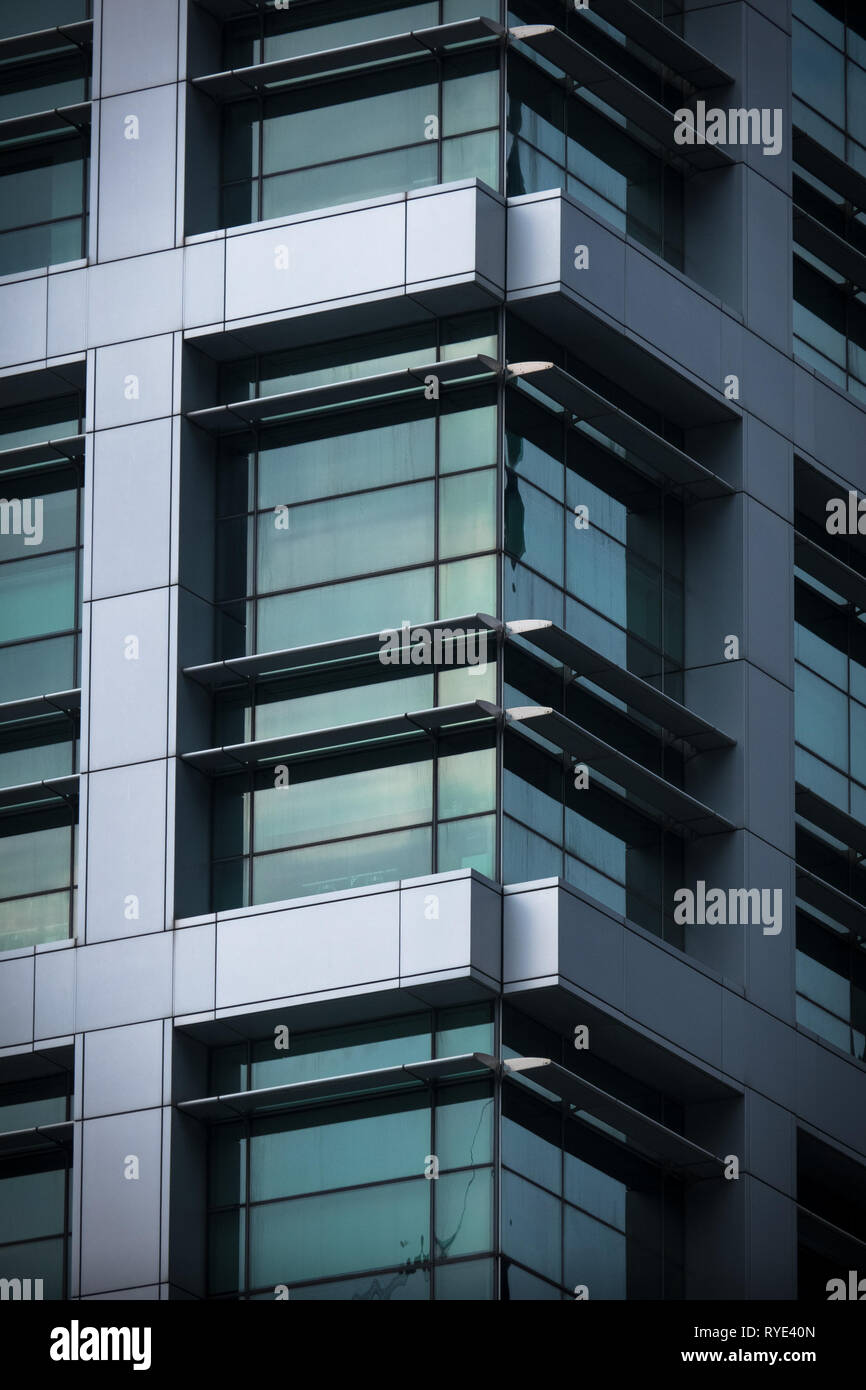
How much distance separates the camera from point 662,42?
66.4m

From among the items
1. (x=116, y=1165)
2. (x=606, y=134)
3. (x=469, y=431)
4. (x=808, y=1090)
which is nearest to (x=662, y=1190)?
(x=808, y=1090)

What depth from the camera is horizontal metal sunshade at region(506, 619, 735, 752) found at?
59.9 m

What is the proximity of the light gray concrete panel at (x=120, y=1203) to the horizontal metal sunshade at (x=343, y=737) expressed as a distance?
5.86 m

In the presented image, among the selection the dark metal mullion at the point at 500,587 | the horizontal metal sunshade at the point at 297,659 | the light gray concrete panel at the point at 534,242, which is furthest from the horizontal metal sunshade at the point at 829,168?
the horizontal metal sunshade at the point at 297,659

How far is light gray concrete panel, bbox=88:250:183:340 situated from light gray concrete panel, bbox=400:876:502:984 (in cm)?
1121

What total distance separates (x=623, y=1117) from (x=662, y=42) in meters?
19.5

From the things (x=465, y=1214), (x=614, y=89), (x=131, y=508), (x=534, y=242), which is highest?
(x=614, y=89)

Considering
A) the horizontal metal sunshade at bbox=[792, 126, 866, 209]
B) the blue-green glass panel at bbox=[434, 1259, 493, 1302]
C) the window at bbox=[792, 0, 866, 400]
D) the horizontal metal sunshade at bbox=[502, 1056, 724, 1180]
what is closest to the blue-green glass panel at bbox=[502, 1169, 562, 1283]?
the blue-green glass panel at bbox=[434, 1259, 493, 1302]

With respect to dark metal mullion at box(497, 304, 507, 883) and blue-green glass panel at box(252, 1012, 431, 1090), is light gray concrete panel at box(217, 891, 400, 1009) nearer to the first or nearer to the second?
blue-green glass panel at box(252, 1012, 431, 1090)

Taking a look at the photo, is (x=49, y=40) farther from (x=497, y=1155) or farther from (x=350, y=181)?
(x=497, y=1155)

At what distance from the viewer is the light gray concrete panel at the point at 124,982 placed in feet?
194

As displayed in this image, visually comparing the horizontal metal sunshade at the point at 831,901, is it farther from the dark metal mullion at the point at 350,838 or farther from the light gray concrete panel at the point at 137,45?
the light gray concrete panel at the point at 137,45

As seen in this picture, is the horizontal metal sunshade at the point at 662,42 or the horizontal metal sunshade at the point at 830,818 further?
the horizontal metal sunshade at the point at 662,42

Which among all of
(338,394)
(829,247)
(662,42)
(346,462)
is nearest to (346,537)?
(346,462)
